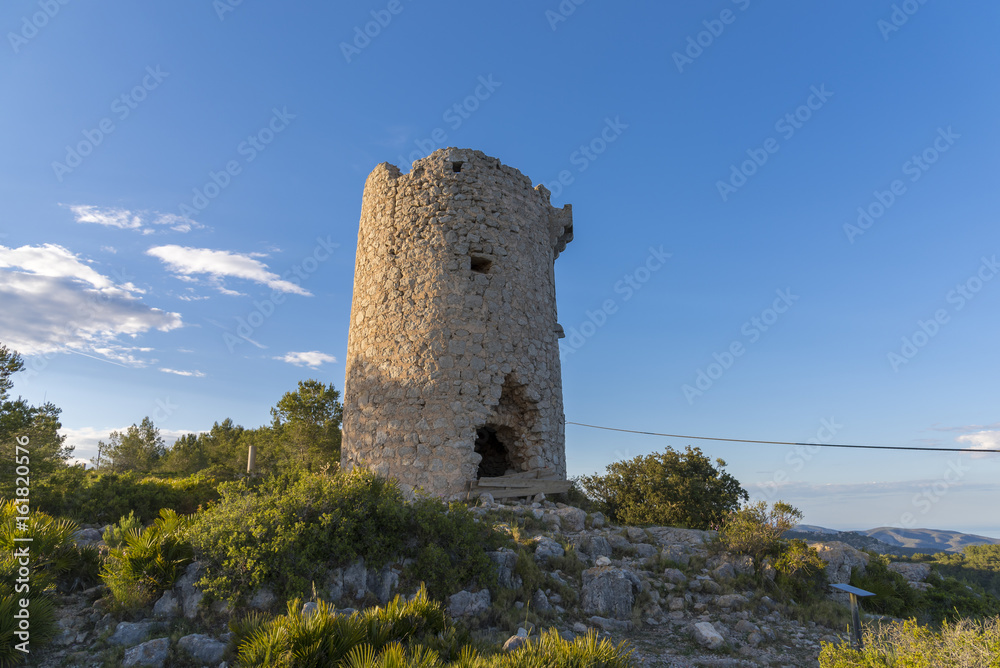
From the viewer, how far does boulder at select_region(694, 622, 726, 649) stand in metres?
5.39

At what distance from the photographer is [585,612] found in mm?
6047

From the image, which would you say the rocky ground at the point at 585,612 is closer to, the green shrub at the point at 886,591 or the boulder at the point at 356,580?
the boulder at the point at 356,580

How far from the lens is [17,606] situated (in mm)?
4738

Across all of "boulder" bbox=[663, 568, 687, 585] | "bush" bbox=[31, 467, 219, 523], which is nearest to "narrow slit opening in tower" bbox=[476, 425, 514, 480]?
"bush" bbox=[31, 467, 219, 523]

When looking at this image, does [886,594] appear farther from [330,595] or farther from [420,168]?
[420,168]

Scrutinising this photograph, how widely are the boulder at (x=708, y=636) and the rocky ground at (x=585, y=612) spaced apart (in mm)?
10

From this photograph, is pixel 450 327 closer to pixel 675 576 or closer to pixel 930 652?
pixel 675 576

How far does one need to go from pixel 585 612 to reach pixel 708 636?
1.27 meters

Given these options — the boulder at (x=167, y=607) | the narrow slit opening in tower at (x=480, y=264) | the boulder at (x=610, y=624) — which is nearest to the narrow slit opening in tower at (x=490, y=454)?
the narrow slit opening in tower at (x=480, y=264)

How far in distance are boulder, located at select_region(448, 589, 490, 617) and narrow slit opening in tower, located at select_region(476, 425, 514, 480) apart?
21.8 feet

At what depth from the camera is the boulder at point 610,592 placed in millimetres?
6082

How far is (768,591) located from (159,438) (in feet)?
108

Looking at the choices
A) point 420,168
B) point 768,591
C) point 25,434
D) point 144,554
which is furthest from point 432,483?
point 25,434

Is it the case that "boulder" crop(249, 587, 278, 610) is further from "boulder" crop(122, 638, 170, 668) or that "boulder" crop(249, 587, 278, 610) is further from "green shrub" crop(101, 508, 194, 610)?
"green shrub" crop(101, 508, 194, 610)
